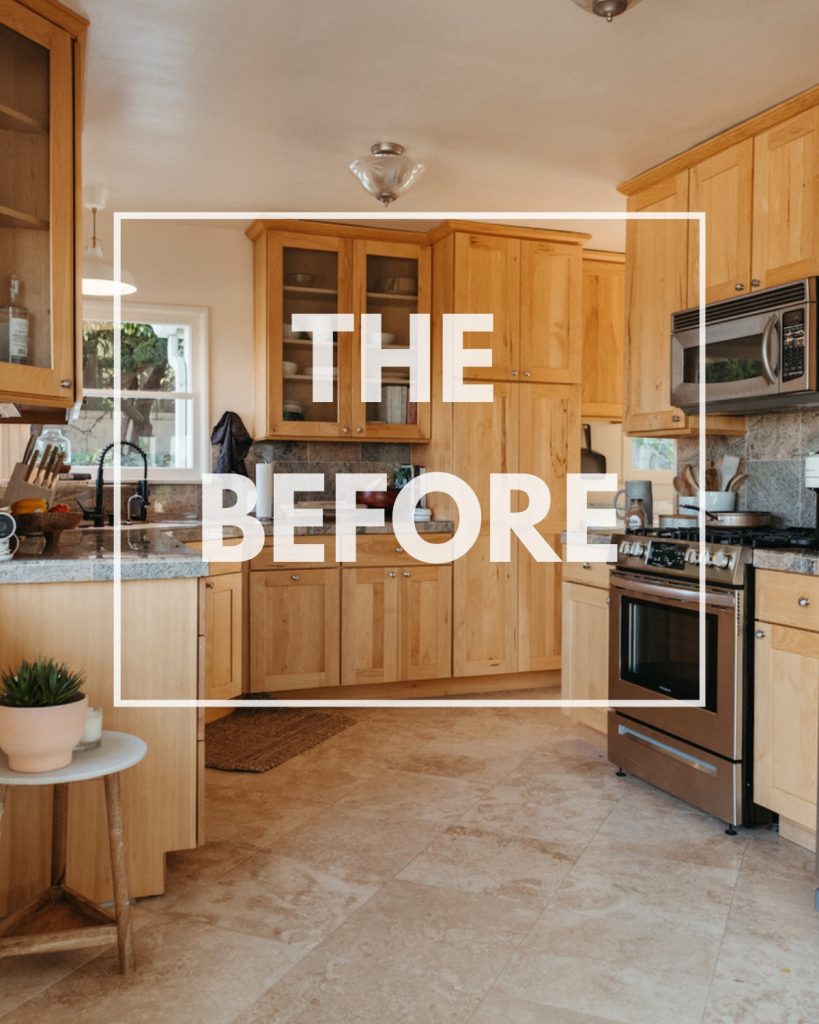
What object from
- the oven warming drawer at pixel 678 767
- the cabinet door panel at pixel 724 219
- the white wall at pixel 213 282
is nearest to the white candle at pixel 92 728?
the oven warming drawer at pixel 678 767

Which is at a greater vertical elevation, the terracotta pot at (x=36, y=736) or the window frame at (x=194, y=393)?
the window frame at (x=194, y=393)

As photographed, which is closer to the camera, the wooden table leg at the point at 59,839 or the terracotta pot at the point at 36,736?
the terracotta pot at the point at 36,736

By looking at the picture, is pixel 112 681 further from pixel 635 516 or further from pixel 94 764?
pixel 635 516

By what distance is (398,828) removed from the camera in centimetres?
277

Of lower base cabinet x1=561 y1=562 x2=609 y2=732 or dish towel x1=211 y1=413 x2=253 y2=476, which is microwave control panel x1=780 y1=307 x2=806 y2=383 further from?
dish towel x1=211 y1=413 x2=253 y2=476

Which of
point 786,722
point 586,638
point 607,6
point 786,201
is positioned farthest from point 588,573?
point 607,6

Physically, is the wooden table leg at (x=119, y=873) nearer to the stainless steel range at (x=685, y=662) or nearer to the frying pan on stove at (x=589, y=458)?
the stainless steel range at (x=685, y=662)

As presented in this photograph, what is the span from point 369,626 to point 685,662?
1.73 meters

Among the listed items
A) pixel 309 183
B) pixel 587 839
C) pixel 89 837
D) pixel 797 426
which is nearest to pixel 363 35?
pixel 309 183

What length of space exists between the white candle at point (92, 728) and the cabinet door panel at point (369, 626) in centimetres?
235

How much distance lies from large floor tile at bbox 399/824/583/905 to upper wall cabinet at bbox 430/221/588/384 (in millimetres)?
2476

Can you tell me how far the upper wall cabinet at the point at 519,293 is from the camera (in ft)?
14.6

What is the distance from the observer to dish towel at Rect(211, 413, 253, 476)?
4.54 m

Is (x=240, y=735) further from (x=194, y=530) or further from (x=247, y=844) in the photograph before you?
(x=247, y=844)
